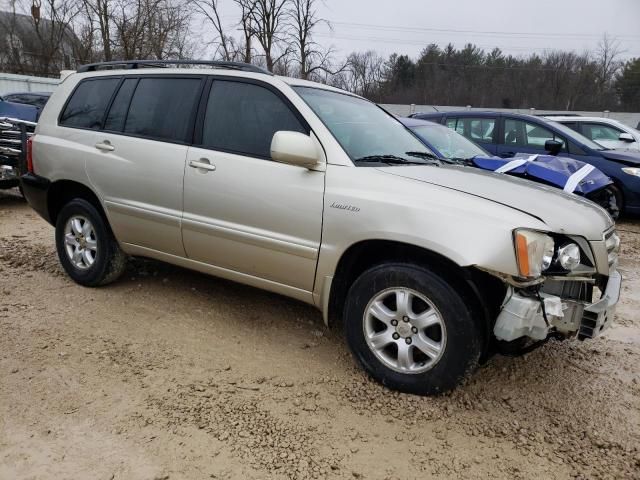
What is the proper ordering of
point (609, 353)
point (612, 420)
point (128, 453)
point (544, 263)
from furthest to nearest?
point (609, 353)
point (612, 420)
point (544, 263)
point (128, 453)

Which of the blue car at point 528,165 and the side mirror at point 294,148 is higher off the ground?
the side mirror at point 294,148

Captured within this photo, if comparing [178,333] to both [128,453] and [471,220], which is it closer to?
[128,453]

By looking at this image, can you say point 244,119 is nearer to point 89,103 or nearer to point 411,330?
point 89,103

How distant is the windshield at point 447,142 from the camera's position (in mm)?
6141

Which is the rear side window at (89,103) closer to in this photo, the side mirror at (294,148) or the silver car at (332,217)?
the silver car at (332,217)

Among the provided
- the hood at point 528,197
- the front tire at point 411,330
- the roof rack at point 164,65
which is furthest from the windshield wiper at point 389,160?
the roof rack at point 164,65

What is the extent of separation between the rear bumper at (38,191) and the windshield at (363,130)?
2.50 meters

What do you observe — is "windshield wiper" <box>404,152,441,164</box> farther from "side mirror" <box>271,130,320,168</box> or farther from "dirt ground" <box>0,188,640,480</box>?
"dirt ground" <box>0,188,640,480</box>

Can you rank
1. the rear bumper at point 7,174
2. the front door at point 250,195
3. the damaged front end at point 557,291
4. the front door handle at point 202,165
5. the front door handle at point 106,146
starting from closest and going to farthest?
the damaged front end at point 557,291 < the front door at point 250,195 < the front door handle at point 202,165 < the front door handle at point 106,146 < the rear bumper at point 7,174

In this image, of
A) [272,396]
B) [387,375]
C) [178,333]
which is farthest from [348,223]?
[178,333]

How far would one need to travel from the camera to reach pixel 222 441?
2.49 m

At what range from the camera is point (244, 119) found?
3492 mm

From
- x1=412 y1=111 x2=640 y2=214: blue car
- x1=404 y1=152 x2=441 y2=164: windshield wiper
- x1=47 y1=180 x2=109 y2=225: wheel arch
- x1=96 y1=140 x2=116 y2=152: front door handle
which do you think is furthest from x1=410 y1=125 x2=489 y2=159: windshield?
x1=47 y1=180 x2=109 y2=225: wheel arch

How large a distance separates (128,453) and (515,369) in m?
2.33
